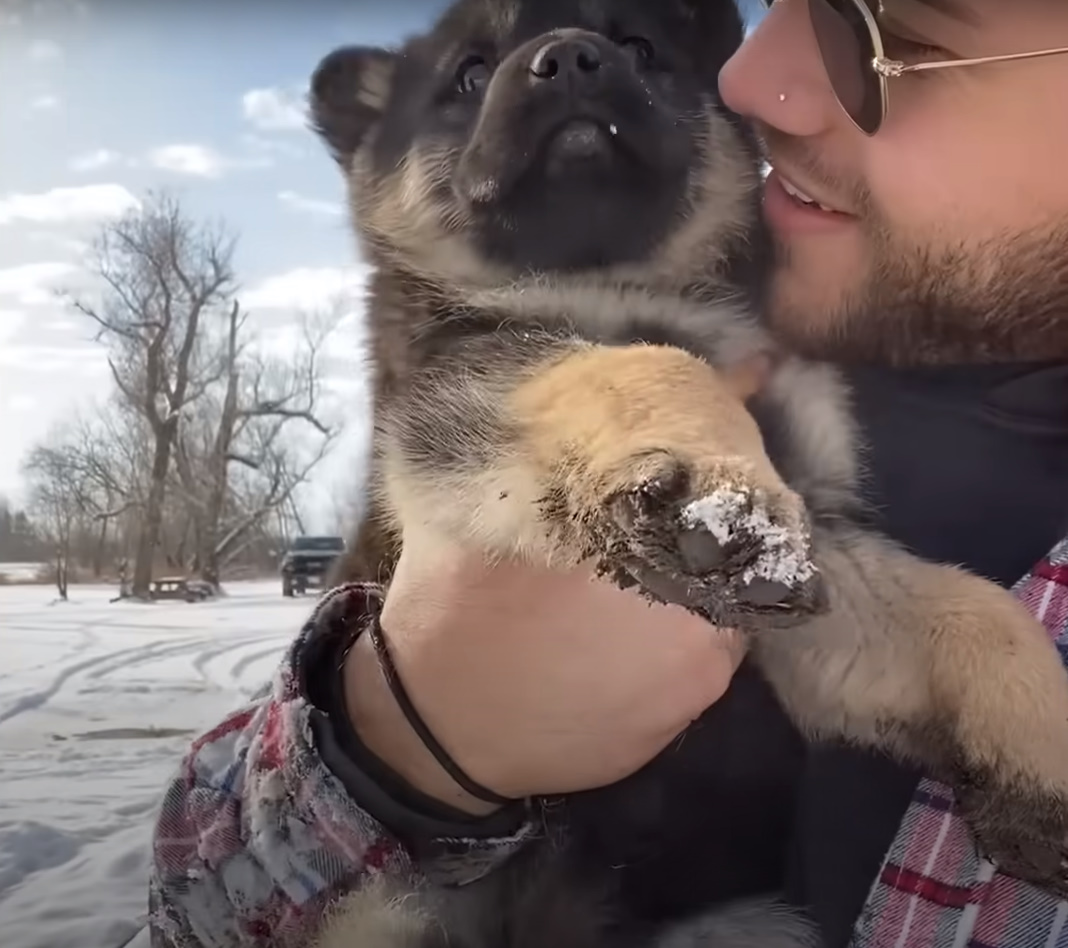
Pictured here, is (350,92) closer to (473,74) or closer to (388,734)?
(473,74)

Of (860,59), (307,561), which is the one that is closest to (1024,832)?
(860,59)

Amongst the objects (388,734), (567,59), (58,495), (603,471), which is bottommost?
(388,734)

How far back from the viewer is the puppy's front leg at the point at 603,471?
24.2 inches

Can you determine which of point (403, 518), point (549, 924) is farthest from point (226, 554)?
point (549, 924)

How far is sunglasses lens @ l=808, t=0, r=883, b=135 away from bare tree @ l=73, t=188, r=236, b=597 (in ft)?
1.92

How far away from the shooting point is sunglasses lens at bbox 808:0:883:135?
87cm

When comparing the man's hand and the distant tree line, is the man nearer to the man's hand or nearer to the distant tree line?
the man's hand

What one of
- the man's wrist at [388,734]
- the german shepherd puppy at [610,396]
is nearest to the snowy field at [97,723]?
the man's wrist at [388,734]

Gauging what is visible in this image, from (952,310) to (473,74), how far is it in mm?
447

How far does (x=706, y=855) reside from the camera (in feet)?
2.94

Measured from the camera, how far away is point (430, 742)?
90cm

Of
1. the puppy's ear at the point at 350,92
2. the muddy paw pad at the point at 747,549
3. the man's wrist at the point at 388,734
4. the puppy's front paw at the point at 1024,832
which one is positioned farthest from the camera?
the puppy's ear at the point at 350,92

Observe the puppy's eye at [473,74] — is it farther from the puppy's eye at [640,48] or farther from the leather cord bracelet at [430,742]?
the leather cord bracelet at [430,742]

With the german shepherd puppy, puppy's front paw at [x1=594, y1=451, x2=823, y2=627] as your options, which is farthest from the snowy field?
puppy's front paw at [x1=594, y1=451, x2=823, y2=627]
